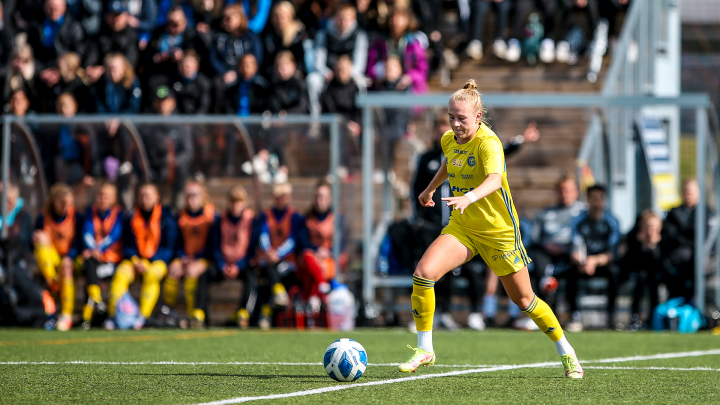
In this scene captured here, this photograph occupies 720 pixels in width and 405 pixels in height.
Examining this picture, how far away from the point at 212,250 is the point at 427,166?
2.72 meters

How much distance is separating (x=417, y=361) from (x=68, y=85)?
9.24 meters

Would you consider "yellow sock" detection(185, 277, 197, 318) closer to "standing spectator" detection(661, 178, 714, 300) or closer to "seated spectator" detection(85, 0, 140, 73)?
"seated spectator" detection(85, 0, 140, 73)

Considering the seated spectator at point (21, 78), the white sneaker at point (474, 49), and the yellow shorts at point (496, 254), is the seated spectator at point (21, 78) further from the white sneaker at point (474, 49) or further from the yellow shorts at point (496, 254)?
the yellow shorts at point (496, 254)

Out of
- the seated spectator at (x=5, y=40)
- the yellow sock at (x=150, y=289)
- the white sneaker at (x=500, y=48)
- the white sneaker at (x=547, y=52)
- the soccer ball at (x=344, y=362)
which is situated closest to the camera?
the soccer ball at (x=344, y=362)

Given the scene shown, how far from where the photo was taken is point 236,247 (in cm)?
1166

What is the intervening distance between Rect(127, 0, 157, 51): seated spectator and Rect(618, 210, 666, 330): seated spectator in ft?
25.5

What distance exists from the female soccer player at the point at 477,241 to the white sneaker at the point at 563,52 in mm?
9990

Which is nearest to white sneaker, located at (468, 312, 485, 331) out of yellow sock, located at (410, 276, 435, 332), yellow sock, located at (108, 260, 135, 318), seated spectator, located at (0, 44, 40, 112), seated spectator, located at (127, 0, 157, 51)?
yellow sock, located at (108, 260, 135, 318)

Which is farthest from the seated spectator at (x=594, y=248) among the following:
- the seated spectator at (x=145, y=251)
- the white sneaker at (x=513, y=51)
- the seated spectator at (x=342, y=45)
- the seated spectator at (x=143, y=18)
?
the seated spectator at (x=143, y=18)

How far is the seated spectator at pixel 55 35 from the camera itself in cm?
1545

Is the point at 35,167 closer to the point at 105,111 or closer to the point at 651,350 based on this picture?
the point at 105,111

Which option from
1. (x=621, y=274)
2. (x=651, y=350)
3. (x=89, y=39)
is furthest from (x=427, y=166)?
(x=89, y=39)

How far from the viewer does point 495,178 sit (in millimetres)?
5785

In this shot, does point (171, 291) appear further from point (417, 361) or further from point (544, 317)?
point (544, 317)
